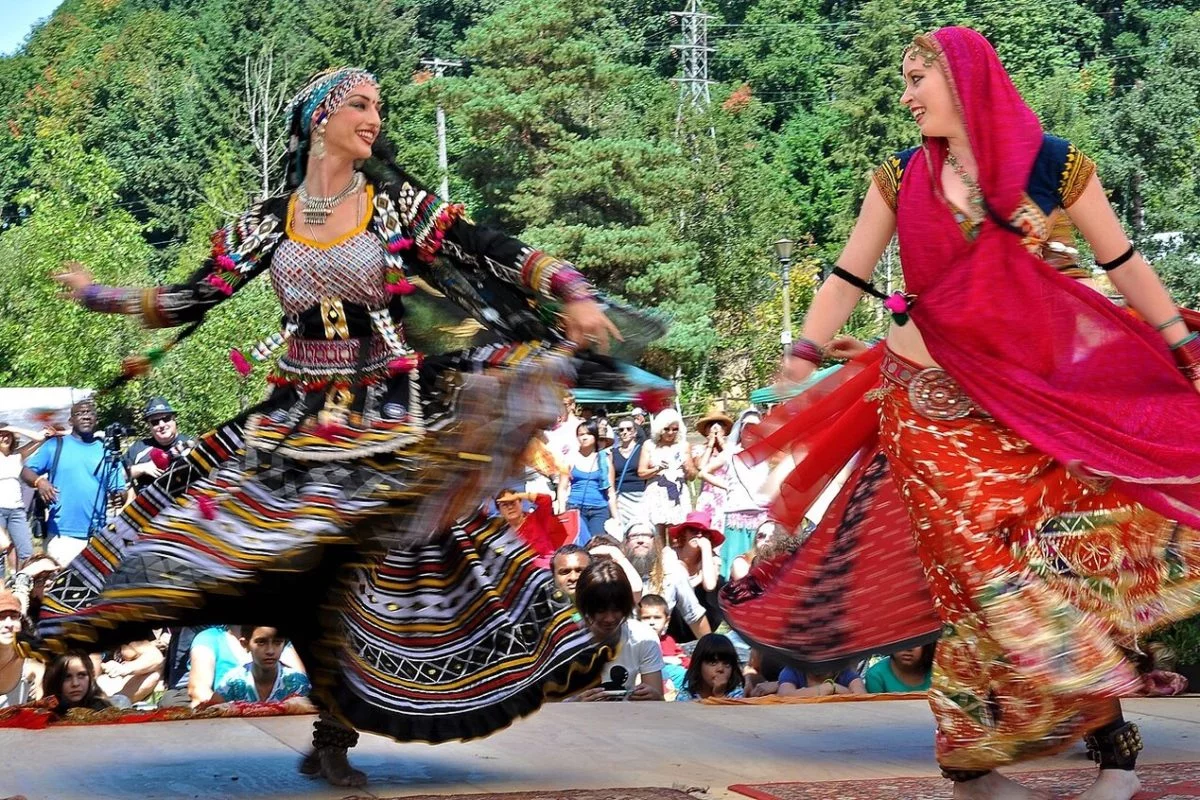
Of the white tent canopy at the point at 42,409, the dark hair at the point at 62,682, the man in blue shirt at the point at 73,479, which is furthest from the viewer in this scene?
the man in blue shirt at the point at 73,479

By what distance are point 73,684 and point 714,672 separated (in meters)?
2.45

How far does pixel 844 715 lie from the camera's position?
5.74 metres

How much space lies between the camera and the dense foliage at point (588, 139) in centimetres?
3775

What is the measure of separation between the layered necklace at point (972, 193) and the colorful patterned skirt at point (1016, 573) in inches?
16.4

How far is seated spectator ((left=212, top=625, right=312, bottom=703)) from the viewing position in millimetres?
6203

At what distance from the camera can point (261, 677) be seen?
6230 millimetres

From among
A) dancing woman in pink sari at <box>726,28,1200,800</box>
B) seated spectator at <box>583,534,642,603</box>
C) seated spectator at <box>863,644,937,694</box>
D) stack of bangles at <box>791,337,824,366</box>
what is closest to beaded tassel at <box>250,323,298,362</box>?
stack of bangles at <box>791,337,824,366</box>

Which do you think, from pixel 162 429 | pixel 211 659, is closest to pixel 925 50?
pixel 211 659

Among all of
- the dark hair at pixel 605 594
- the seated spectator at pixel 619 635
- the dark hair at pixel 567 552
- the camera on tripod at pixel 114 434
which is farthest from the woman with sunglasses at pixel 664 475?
the dark hair at pixel 605 594

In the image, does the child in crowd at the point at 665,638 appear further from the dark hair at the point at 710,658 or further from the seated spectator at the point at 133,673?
the seated spectator at the point at 133,673

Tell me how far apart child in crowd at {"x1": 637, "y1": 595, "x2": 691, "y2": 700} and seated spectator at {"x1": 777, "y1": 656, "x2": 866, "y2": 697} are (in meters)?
0.85

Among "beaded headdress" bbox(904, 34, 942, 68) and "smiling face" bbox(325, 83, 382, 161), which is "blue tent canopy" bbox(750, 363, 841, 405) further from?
"smiling face" bbox(325, 83, 382, 161)

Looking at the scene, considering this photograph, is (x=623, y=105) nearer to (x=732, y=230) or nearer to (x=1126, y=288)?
(x=732, y=230)

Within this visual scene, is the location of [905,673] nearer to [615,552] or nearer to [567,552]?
[567,552]
